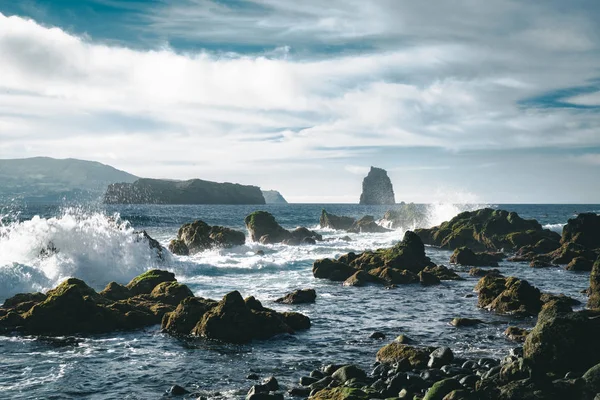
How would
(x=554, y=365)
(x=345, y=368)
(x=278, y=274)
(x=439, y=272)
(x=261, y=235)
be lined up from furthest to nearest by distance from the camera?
(x=261, y=235) → (x=278, y=274) → (x=439, y=272) → (x=345, y=368) → (x=554, y=365)

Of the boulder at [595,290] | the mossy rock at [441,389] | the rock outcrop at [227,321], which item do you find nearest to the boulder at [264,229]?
the boulder at [595,290]

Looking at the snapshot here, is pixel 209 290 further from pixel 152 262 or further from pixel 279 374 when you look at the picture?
pixel 279 374

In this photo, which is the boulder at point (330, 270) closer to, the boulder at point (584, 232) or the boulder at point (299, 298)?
the boulder at point (299, 298)

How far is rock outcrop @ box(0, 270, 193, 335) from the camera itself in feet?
73.1

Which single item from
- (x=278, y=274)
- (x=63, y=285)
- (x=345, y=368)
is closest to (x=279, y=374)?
(x=345, y=368)

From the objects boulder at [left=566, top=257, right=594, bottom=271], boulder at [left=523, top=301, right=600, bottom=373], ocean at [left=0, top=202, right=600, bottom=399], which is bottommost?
ocean at [left=0, top=202, right=600, bottom=399]

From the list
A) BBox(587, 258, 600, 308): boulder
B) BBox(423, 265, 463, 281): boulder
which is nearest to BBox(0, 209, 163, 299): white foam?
BBox(423, 265, 463, 281): boulder

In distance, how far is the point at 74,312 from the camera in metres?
22.9

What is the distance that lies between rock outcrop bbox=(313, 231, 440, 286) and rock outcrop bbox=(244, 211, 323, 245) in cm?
2387

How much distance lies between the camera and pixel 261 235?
234 feet

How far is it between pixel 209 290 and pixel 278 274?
1018 centimetres

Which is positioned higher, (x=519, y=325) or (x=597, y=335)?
(x=597, y=335)

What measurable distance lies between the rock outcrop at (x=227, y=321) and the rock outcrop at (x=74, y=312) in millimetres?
2132

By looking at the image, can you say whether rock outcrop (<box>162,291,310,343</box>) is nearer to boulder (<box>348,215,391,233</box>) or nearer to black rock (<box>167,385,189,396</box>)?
black rock (<box>167,385,189,396</box>)
